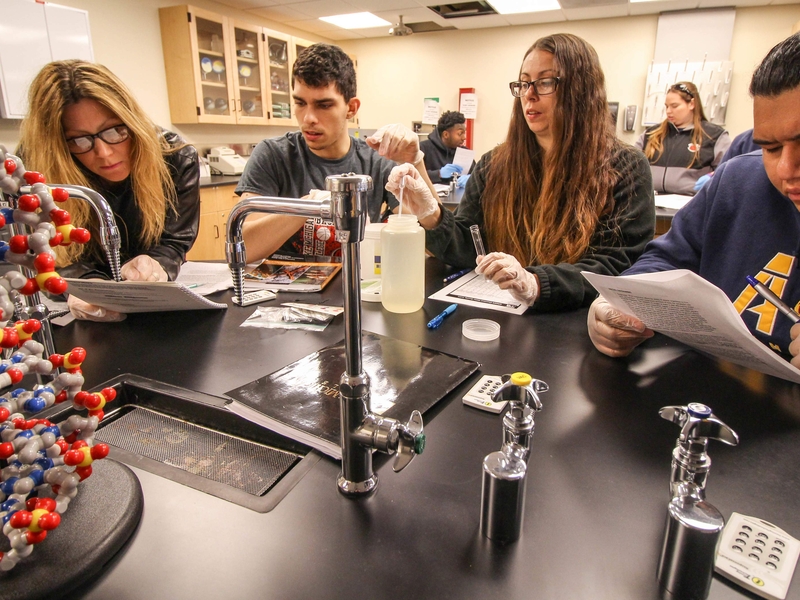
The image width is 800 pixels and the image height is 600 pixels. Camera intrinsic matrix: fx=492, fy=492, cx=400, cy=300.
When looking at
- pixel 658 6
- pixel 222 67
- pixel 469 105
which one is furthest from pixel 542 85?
pixel 469 105

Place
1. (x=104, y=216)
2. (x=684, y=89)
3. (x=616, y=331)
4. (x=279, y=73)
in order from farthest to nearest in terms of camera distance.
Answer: (x=279, y=73), (x=684, y=89), (x=616, y=331), (x=104, y=216)

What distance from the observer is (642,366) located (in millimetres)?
838

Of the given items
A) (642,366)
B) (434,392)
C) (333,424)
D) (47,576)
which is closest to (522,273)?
(642,366)

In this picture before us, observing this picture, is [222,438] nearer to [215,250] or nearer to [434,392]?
[434,392]

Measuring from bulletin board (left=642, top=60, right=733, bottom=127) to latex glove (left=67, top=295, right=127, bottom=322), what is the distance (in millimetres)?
4934

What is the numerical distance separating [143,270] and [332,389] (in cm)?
71

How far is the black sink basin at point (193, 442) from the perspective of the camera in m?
0.60

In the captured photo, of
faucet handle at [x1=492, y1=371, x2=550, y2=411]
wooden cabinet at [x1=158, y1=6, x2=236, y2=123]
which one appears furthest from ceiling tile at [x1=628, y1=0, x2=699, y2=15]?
faucet handle at [x1=492, y1=371, x2=550, y2=411]

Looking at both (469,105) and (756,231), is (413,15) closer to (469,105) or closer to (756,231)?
(469,105)

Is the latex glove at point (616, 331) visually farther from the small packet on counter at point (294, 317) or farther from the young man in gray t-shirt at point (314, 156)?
the young man in gray t-shirt at point (314, 156)

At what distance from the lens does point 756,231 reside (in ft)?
3.41

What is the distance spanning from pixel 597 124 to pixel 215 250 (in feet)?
9.99

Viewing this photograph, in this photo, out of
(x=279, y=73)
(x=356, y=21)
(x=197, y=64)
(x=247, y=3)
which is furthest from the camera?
(x=356, y=21)

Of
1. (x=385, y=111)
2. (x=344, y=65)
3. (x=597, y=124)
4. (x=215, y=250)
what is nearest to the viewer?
(x=597, y=124)
